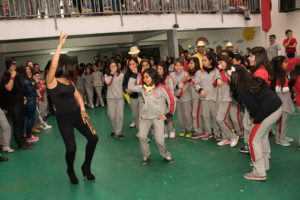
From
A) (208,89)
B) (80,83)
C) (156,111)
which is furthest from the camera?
(80,83)

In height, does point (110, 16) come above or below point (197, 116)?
above

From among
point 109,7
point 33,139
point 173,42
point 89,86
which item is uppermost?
point 109,7

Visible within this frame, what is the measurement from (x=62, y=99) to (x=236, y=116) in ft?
9.29

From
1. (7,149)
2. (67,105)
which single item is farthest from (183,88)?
(7,149)

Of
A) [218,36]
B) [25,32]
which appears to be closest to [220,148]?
[25,32]

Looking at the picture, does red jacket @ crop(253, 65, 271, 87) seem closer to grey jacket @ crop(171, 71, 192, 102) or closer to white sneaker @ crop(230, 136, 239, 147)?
white sneaker @ crop(230, 136, 239, 147)

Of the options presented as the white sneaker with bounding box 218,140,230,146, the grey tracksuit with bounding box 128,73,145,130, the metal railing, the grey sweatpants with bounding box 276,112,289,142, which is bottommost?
the white sneaker with bounding box 218,140,230,146

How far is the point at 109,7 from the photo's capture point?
777cm

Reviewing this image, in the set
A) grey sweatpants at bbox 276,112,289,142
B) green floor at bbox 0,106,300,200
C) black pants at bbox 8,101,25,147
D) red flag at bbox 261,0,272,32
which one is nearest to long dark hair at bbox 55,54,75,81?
green floor at bbox 0,106,300,200

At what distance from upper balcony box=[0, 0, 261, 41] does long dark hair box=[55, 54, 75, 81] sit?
13.1 ft

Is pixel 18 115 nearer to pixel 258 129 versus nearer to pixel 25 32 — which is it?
pixel 25 32

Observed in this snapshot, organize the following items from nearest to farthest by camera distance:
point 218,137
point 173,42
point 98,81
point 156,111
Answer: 1. point 156,111
2. point 218,137
3. point 173,42
4. point 98,81

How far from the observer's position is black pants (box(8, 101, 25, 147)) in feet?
15.8

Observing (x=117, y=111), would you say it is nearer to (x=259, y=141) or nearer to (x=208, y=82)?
(x=208, y=82)
